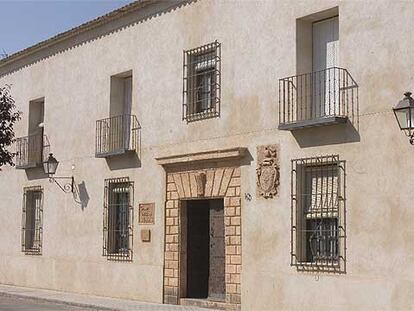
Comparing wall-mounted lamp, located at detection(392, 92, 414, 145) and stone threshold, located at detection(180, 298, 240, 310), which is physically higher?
wall-mounted lamp, located at detection(392, 92, 414, 145)

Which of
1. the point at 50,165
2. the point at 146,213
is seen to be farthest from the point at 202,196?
the point at 50,165

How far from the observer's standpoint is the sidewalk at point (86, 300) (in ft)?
48.5

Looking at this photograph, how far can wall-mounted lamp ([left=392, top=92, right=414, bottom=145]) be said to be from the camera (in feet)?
35.2

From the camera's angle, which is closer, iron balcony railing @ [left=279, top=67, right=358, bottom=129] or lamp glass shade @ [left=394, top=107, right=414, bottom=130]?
lamp glass shade @ [left=394, top=107, right=414, bottom=130]

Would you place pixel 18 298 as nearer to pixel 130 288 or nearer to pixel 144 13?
pixel 130 288

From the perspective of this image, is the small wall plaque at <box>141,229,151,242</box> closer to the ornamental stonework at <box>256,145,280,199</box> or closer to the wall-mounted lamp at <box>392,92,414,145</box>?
the ornamental stonework at <box>256,145,280,199</box>

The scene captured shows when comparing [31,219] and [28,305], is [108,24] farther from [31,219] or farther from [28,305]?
[28,305]

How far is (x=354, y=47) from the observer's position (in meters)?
12.1

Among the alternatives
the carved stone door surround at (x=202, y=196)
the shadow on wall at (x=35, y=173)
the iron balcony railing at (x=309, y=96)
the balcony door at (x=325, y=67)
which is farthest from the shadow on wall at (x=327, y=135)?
the shadow on wall at (x=35, y=173)

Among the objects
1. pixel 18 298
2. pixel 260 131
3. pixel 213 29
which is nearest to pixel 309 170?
pixel 260 131

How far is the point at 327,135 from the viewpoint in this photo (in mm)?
12438

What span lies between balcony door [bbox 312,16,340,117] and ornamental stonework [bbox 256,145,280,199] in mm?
1071

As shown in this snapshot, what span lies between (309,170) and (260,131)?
1.29 meters

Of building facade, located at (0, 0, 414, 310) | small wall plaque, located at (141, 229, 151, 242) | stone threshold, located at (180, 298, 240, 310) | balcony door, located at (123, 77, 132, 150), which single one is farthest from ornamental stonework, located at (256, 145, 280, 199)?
balcony door, located at (123, 77, 132, 150)
